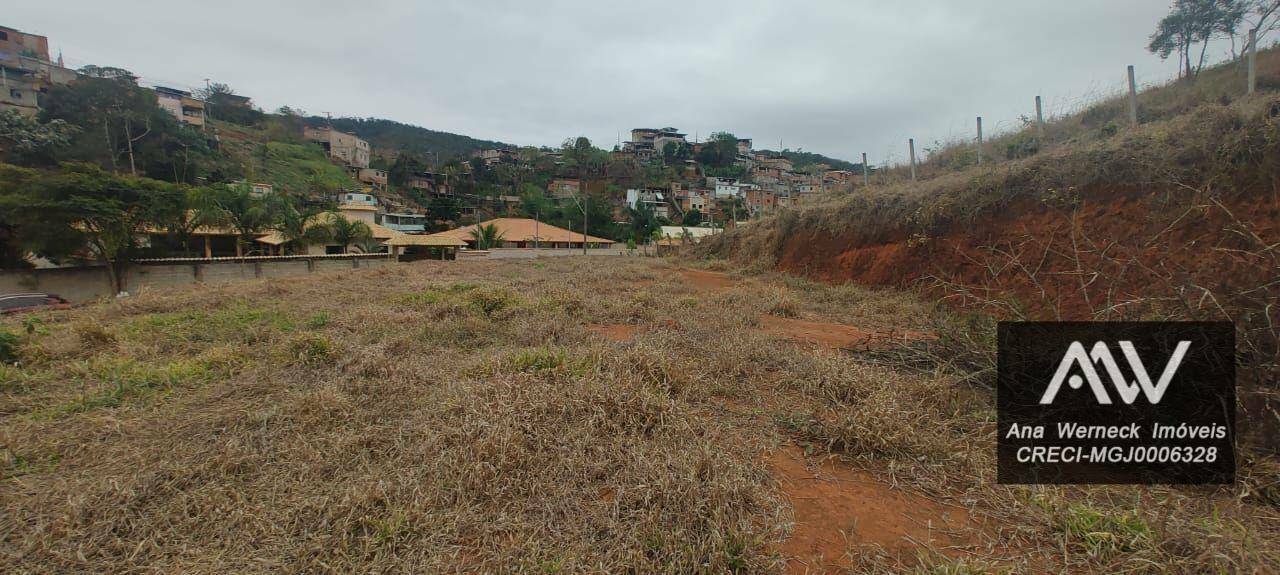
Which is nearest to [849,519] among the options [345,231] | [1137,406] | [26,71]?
[1137,406]

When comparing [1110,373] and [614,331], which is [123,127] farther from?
[1110,373]

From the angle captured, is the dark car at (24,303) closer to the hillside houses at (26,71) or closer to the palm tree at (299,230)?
the palm tree at (299,230)

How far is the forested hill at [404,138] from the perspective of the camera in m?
80.2

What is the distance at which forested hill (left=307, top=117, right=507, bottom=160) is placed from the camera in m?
80.2

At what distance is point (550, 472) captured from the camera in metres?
2.22

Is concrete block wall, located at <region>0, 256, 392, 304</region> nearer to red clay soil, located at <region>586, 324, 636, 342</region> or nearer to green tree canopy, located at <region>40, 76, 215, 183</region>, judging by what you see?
red clay soil, located at <region>586, 324, 636, 342</region>

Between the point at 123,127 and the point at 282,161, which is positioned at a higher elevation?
the point at 282,161

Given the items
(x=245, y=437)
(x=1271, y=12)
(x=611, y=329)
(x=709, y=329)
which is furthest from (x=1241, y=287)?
(x=1271, y=12)

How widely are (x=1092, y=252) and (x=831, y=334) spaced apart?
246cm

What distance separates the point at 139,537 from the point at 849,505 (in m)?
3.01

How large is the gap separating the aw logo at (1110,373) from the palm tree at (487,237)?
34084mm

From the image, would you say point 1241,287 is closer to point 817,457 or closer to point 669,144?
point 817,457

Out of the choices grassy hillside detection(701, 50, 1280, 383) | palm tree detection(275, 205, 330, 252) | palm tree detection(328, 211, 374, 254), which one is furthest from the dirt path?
palm tree detection(328, 211, 374, 254)

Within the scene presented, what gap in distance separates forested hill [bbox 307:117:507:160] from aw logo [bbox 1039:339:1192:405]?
267 feet
